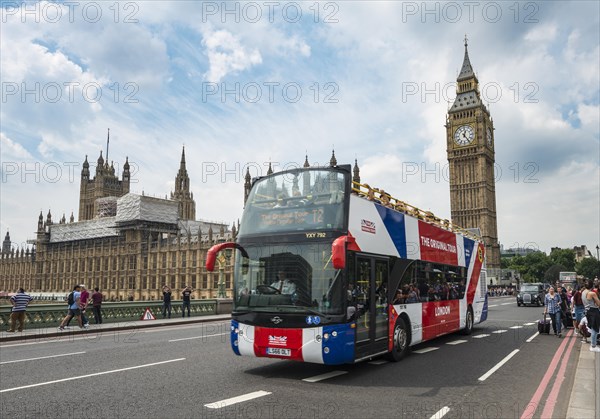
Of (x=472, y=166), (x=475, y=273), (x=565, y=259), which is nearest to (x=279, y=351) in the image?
(x=475, y=273)

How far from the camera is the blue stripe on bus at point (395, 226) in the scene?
10812mm

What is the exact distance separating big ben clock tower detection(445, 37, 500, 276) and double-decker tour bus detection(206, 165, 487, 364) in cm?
10126

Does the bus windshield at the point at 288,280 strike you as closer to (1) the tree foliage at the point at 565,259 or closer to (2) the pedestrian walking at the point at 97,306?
(2) the pedestrian walking at the point at 97,306

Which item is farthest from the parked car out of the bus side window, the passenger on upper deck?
the passenger on upper deck

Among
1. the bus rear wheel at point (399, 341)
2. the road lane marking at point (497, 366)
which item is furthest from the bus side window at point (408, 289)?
the road lane marking at point (497, 366)

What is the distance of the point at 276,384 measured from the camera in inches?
330

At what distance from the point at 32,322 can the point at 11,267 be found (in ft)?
396

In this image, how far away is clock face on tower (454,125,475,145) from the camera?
354 ft

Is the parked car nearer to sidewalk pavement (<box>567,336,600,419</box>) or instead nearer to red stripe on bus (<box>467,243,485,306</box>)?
red stripe on bus (<box>467,243,485,306</box>)

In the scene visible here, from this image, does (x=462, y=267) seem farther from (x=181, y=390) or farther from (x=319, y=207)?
(x=181, y=390)

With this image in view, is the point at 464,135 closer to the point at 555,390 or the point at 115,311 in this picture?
the point at 115,311

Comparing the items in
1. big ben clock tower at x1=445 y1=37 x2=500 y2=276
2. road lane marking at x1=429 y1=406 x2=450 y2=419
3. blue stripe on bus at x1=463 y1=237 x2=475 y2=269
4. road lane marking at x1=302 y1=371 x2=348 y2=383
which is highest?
big ben clock tower at x1=445 y1=37 x2=500 y2=276

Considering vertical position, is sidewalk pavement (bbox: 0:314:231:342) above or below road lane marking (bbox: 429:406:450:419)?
below

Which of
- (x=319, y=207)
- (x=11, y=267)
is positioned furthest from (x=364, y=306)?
(x=11, y=267)
